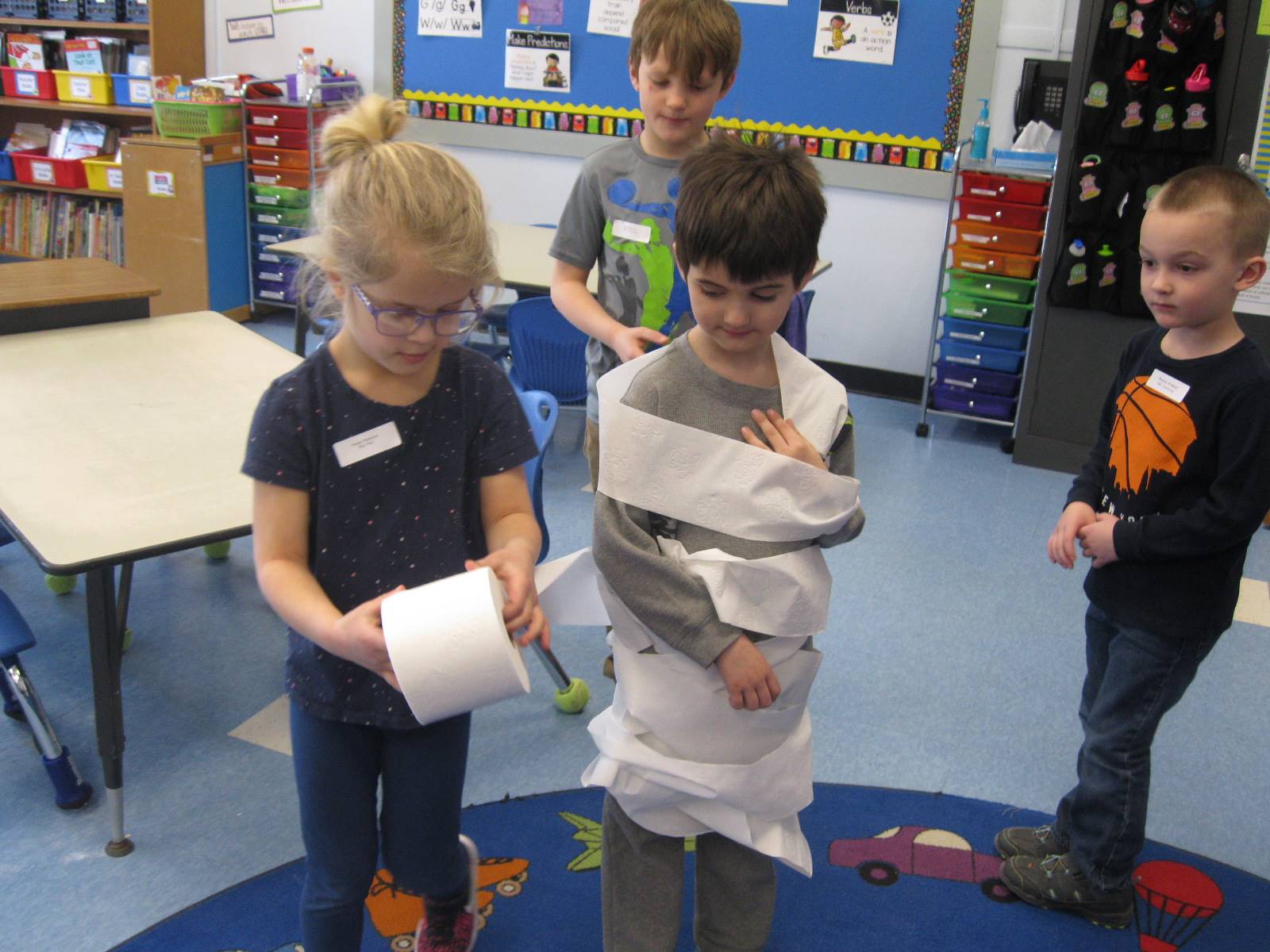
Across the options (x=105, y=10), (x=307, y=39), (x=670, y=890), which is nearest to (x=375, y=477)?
(x=670, y=890)

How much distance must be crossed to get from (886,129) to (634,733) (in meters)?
3.56

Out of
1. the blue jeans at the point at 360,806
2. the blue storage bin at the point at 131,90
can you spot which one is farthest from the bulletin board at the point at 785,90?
the blue jeans at the point at 360,806

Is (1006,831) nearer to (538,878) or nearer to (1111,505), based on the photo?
(1111,505)

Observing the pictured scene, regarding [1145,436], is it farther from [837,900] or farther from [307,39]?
[307,39]

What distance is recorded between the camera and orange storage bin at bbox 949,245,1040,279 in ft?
12.8

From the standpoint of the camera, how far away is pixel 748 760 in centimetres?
133

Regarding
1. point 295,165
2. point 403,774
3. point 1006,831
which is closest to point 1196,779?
point 1006,831

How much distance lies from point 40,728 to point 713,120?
3.40m

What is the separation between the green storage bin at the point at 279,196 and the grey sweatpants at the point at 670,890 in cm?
407

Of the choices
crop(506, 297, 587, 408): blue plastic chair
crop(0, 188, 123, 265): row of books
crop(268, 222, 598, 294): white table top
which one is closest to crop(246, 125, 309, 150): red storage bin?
crop(0, 188, 123, 265): row of books

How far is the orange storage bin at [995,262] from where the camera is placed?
3.91m

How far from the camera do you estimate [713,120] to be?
4434 millimetres

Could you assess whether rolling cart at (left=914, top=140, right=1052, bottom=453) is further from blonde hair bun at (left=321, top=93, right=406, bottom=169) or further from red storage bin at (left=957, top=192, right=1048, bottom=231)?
blonde hair bun at (left=321, top=93, right=406, bottom=169)

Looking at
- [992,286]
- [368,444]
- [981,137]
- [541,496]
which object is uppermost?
[981,137]
